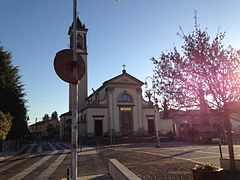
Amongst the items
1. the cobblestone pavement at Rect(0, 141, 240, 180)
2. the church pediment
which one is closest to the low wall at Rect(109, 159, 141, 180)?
the cobblestone pavement at Rect(0, 141, 240, 180)

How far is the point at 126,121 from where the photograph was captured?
4747 cm

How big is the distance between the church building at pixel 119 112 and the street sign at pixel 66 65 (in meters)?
39.5

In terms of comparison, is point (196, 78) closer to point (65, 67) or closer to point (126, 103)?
Result: point (65, 67)

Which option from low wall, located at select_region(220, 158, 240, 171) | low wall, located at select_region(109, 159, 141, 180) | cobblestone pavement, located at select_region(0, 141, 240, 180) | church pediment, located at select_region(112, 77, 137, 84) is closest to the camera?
low wall, located at select_region(109, 159, 141, 180)

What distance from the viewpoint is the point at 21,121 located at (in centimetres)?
3022

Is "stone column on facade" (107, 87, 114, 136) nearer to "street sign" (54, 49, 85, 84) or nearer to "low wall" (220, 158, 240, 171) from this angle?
"low wall" (220, 158, 240, 171)

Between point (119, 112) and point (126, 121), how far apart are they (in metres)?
2.22

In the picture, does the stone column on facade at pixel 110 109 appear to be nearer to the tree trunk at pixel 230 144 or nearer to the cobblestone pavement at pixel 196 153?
the cobblestone pavement at pixel 196 153

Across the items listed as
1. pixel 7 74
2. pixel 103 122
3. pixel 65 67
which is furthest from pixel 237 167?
pixel 103 122

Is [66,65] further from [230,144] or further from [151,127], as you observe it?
[151,127]

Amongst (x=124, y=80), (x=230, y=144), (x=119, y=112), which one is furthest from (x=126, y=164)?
(x=124, y=80)

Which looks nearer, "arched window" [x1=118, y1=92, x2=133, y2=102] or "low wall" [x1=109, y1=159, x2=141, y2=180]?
"low wall" [x1=109, y1=159, x2=141, y2=180]

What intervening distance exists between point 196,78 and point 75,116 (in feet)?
16.9

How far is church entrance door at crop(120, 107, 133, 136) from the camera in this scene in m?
46.9
